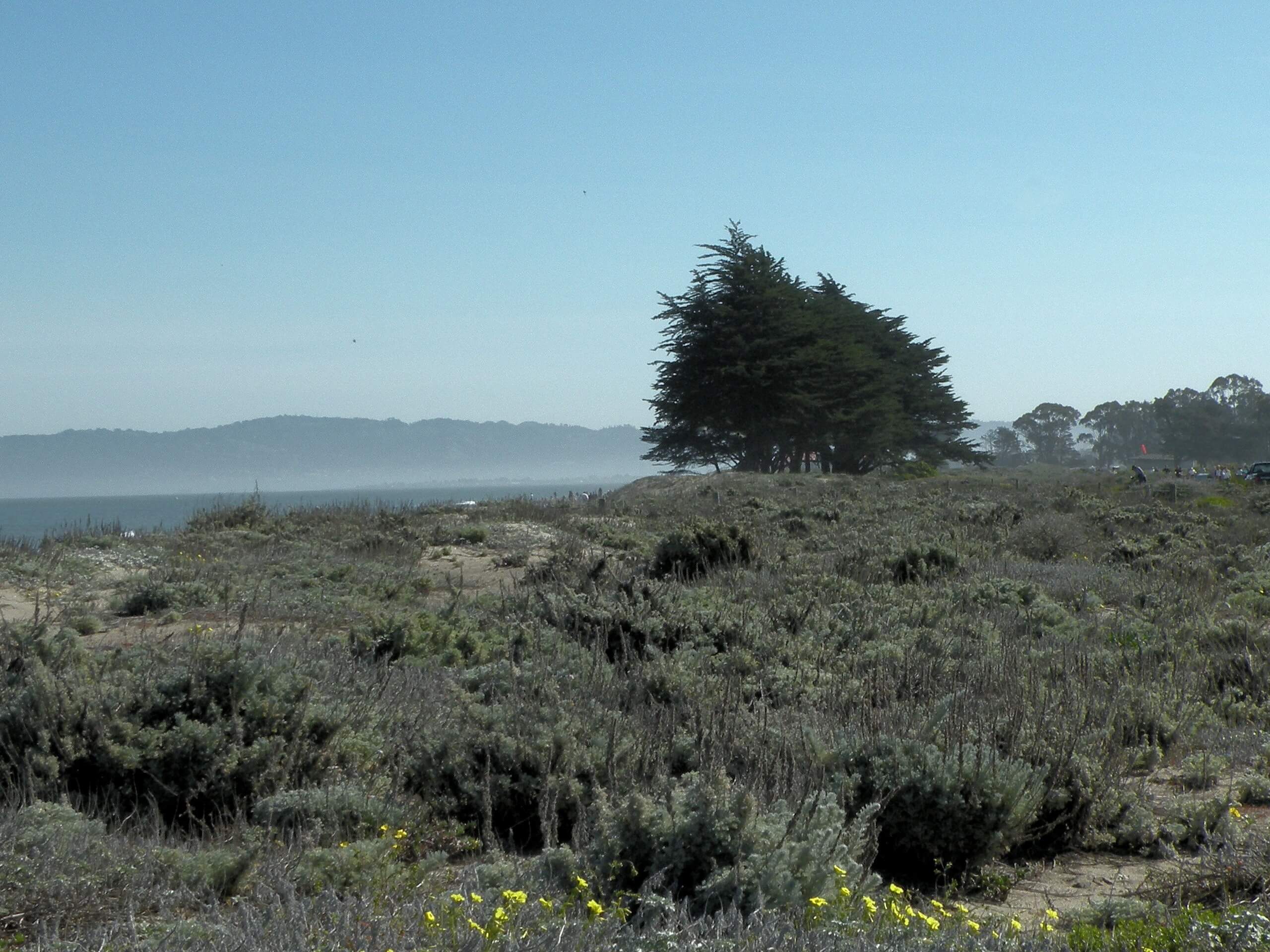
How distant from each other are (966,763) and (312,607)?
20.5 feet

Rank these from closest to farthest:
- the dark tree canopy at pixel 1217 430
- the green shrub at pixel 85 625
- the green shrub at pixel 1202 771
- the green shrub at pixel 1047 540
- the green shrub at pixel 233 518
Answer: the green shrub at pixel 1202 771 → the green shrub at pixel 85 625 → the green shrub at pixel 1047 540 → the green shrub at pixel 233 518 → the dark tree canopy at pixel 1217 430

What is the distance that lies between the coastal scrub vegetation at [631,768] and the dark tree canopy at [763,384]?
93.5 feet

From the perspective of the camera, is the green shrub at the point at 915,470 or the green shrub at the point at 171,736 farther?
the green shrub at the point at 915,470

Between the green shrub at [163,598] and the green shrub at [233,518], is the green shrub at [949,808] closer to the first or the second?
the green shrub at [163,598]

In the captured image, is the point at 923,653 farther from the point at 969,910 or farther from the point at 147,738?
the point at 147,738

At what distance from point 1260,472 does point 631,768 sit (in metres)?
45.8

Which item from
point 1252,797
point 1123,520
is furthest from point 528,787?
point 1123,520

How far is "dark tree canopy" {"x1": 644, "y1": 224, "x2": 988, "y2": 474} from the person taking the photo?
38188 mm

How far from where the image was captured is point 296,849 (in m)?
3.62

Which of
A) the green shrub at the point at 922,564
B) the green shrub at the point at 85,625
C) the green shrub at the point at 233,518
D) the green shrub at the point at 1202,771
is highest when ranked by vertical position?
the green shrub at the point at 233,518

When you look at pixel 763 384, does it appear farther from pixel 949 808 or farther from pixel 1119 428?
pixel 1119 428

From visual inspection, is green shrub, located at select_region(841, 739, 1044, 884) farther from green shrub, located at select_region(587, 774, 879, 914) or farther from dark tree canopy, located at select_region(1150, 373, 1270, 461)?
dark tree canopy, located at select_region(1150, 373, 1270, 461)

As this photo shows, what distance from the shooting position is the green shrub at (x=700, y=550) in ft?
39.6

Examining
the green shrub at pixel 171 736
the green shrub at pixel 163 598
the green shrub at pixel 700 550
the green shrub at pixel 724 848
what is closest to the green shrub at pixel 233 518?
the green shrub at pixel 163 598
